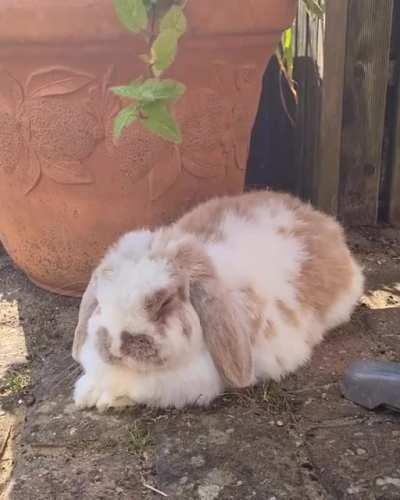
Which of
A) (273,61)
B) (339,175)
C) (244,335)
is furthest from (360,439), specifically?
(273,61)

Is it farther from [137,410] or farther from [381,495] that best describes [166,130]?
[381,495]

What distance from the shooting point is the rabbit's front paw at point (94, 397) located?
1.73m

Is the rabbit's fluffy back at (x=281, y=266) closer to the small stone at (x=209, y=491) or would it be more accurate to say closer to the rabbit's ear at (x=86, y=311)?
the rabbit's ear at (x=86, y=311)

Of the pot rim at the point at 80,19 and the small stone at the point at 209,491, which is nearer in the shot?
the small stone at the point at 209,491

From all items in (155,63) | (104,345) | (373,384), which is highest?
(155,63)

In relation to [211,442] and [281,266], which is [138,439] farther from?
[281,266]

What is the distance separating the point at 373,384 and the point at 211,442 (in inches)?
17.0

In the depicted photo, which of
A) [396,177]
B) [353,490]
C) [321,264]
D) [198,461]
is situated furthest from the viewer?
[396,177]

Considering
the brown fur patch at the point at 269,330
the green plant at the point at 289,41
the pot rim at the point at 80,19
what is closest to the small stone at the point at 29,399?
the brown fur patch at the point at 269,330

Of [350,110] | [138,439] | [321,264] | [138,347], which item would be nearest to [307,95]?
[350,110]

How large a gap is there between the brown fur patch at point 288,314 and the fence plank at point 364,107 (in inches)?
47.1

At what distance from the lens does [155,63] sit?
168 centimetres

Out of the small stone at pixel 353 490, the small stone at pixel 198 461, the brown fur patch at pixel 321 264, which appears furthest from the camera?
the brown fur patch at pixel 321 264

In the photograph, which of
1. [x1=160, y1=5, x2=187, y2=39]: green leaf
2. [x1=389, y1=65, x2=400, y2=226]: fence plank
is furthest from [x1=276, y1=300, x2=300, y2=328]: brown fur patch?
[x1=389, y1=65, x2=400, y2=226]: fence plank
